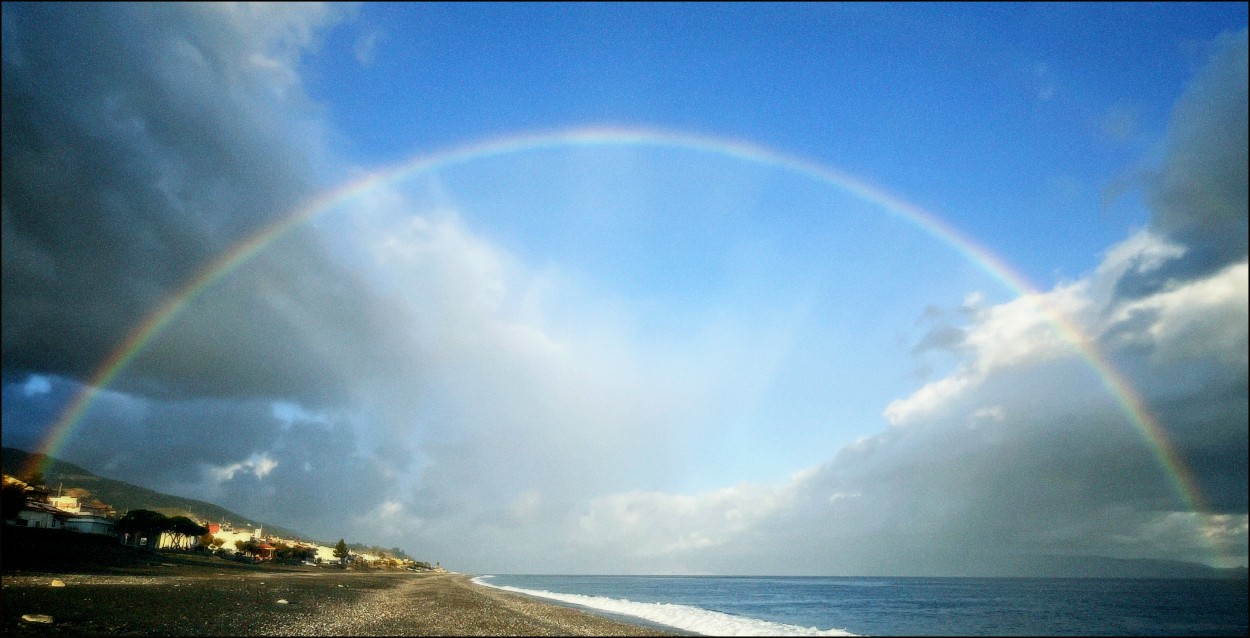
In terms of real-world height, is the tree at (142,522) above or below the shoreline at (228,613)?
Result: above

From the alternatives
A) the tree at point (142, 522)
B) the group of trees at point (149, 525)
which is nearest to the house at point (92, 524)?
the group of trees at point (149, 525)

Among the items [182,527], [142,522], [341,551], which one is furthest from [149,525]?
[341,551]

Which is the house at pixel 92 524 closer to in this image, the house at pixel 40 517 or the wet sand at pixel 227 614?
the house at pixel 40 517

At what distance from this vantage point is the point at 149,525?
326 feet

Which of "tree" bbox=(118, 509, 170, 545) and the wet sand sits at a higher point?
"tree" bbox=(118, 509, 170, 545)

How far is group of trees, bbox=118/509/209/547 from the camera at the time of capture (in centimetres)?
9906

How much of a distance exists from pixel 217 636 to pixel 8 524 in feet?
231

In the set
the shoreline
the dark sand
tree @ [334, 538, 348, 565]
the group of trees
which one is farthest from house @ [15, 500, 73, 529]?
tree @ [334, 538, 348, 565]

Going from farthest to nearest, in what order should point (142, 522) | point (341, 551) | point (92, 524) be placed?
point (341, 551) < point (92, 524) < point (142, 522)

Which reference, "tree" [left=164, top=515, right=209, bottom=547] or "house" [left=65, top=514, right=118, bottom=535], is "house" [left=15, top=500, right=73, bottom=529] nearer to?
"house" [left=65, top=514, right=118, bottom=535]

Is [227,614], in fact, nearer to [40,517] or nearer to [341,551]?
[40,517]

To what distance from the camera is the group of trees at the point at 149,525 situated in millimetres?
99062

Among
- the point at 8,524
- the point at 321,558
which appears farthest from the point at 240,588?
the point at 321,558

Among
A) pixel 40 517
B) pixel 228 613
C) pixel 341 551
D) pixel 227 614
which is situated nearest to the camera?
pixel 227 614
